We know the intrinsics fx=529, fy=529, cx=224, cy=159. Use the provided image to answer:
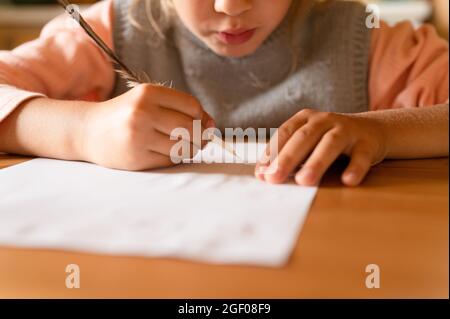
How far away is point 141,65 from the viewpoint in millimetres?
900

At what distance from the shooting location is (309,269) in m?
0.29

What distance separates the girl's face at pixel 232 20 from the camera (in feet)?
2.25

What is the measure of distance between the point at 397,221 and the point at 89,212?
0.71 ft

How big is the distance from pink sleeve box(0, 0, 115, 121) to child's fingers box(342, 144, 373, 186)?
1.57ft

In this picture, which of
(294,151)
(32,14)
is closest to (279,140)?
Result: (294,151)

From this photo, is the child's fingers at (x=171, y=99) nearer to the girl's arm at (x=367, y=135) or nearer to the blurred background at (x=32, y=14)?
the girl's arm at (x=367, y=135)

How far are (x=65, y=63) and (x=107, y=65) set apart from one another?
67mm

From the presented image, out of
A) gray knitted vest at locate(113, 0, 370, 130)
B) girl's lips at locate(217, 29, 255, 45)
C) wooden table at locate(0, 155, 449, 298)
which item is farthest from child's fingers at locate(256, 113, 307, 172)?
gray knitted vest at locate(113, 0, 370, 130)

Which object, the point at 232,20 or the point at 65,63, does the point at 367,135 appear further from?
the point at 65,63

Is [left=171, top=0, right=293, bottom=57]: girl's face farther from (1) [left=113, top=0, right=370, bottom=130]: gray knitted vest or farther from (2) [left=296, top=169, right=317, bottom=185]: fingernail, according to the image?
(2) [left=296, top=169, right=317, bottom=185]: fingernail

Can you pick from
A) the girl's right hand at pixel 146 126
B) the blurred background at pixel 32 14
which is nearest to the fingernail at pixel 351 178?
the girl's right hand at pixel 146 126

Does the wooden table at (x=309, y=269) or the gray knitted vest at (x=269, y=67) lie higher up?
the gray knitted vest at (x=269, y=67)
